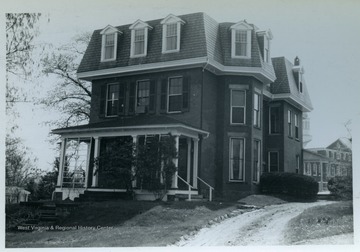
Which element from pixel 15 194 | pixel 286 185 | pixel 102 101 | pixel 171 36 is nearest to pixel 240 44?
pixel 171 36

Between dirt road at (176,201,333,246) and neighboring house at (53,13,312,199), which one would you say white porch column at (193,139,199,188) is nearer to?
neighboring house at (53,13,312,199)

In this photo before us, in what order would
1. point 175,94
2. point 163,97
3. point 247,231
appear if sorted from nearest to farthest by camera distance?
point 247,231 → point 175,94 → point 163,97

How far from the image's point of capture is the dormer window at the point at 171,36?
19284 mm

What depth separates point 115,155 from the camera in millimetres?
17578

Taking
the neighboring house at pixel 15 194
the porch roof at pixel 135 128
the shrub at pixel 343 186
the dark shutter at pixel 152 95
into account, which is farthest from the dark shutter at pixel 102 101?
the shrub at pixel 343 186

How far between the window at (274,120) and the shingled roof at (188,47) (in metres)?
2.98

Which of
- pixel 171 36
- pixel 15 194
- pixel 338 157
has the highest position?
pixel 171 36

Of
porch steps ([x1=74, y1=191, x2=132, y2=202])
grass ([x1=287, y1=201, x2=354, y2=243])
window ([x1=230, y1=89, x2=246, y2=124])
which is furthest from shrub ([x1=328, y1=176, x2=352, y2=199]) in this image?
porch steps ([x1=74, y1=191, x2=132, y2=202])

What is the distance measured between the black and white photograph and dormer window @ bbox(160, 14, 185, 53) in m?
0.08

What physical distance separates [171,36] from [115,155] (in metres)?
5.05

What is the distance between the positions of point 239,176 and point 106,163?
513 cm

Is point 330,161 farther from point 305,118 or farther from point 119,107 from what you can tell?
point 119,107

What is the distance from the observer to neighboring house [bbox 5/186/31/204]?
1479 cm

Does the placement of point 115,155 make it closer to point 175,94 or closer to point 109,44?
point 175,94
